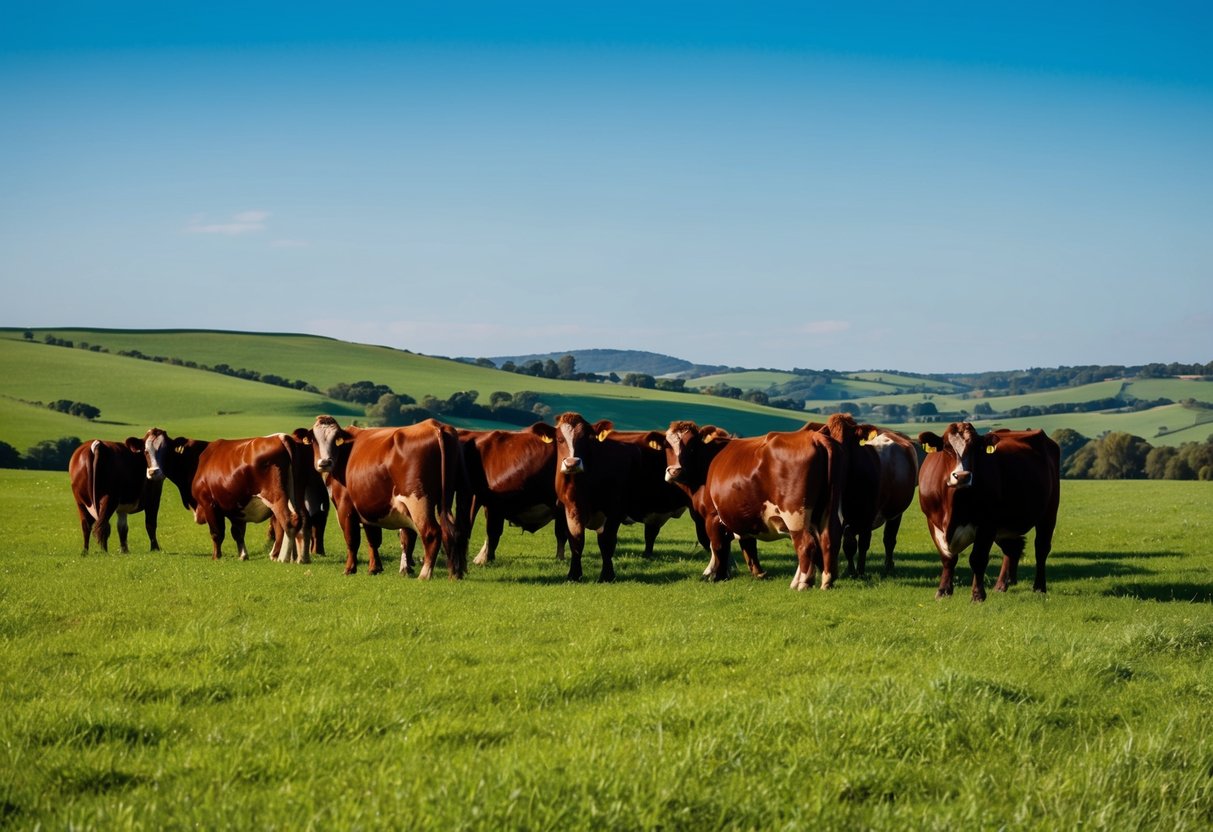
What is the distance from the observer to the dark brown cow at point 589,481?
1692cm

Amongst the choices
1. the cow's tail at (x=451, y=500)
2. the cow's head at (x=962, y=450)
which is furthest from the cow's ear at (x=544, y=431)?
the cow's head at (x=962, y=450)

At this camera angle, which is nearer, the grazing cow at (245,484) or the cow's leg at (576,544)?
the cow's leg at (576,544)

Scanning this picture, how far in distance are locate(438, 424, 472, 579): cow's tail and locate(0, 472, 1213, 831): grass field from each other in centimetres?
235

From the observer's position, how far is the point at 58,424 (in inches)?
2908

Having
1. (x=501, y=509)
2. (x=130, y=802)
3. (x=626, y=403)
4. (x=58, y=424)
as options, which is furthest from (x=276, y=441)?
(x=626, y=403)

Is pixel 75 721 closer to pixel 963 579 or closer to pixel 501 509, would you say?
pixel 501 509

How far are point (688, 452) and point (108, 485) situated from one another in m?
11.8

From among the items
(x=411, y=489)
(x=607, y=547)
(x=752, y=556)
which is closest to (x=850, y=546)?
(x=752, y=556)

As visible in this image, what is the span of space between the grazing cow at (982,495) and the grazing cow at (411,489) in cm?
703

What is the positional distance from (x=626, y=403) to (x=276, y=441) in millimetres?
91755

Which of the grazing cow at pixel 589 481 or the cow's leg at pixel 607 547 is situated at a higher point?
the grazing cow at pixel 589 481

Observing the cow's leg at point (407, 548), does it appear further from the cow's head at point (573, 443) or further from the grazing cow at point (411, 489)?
the cow's head at point (573, 443)

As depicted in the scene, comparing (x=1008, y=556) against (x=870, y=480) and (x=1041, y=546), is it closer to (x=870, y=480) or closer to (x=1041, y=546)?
(x=1041, y=546)

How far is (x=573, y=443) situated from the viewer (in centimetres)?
1714
